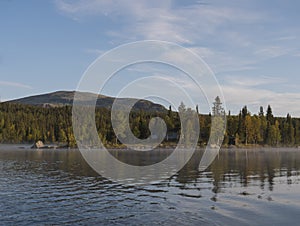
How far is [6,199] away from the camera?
29609mm

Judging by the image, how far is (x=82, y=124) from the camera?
163m

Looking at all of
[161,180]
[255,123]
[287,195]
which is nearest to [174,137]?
[255,123]

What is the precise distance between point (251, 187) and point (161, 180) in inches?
406

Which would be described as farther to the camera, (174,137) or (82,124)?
(174,137)

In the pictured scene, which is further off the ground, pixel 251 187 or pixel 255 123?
pixel 255 123

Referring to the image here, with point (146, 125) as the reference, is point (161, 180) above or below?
below

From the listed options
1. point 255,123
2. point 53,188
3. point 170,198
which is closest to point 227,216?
point 170,198

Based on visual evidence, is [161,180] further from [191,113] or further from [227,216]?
[191,113]

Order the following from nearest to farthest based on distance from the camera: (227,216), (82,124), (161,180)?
(227,216), (161,180), (82,124)

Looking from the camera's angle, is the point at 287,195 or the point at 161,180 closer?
the point at 287,195

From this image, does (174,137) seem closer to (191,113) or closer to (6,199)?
(191,113)

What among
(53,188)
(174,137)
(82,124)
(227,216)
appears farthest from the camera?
(174,137)

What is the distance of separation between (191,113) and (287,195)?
135898mm

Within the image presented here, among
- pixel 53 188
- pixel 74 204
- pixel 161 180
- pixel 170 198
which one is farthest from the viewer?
pixel 161 180
